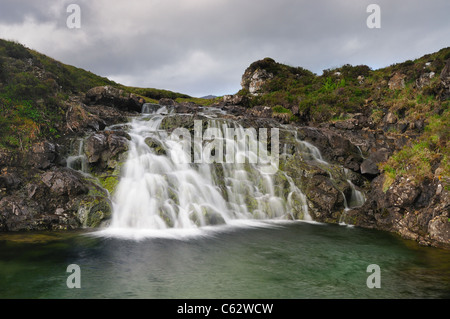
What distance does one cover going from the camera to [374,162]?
17859 mm

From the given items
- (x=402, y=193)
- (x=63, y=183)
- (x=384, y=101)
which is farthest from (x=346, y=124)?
(x=63, y=183)

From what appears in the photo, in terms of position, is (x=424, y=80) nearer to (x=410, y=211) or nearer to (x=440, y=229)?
(x=410, y=211)

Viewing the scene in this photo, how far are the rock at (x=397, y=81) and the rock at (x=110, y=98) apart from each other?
24707 millimetres

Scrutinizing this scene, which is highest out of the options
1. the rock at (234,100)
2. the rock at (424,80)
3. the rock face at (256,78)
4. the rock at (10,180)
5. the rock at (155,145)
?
the rock face at (256,78)

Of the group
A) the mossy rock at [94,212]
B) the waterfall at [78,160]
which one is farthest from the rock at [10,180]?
the mossy rock at [94,212]

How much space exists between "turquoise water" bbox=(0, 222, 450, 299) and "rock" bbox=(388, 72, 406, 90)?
61.6ft

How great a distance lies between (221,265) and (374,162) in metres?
13.4

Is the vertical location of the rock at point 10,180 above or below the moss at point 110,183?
above

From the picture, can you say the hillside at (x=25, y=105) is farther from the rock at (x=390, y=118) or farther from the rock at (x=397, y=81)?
the rock at (x=397, y=81)

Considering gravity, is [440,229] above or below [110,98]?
below

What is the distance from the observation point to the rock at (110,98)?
2662cm

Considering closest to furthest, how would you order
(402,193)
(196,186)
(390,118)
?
(402,193) → (196,186) → (390,118)

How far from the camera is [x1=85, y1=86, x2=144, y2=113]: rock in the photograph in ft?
87.4
